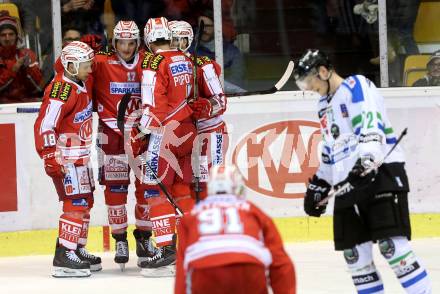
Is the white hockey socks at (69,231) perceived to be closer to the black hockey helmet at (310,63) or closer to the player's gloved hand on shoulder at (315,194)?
the player's gloved hand on shoulder at (315,194)

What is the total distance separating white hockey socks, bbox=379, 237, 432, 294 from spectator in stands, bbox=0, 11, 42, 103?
164 inches

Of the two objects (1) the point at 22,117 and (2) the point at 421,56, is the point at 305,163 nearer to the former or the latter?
(2) the point at 421,56

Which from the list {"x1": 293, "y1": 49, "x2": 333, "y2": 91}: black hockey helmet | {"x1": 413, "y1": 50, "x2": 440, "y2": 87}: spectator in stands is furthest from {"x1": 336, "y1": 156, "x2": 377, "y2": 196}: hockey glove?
{"x1": 413, "y1": 50, "x2": 440, "y2": 87}: spectator in stands

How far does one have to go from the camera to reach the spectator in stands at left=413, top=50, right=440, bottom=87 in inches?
389

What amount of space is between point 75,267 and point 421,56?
3.30 m

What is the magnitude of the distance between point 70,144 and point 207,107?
0.87m

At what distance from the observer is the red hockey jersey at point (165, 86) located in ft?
26.8

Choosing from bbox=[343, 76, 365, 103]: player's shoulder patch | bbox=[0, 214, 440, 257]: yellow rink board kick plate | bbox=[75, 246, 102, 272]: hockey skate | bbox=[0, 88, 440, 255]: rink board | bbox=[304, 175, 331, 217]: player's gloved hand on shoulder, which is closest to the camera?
bbox=[343, 76, 365, 103]: player's shoulder patch

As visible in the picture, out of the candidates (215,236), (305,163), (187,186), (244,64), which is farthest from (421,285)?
(244,64)

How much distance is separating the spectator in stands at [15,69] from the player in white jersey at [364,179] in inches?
150

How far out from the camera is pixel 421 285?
6160 mm

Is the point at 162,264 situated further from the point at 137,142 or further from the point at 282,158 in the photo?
the point at 282,158

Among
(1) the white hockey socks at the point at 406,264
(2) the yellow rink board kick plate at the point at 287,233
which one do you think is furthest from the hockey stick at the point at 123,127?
(1) the white hockey socks at the point at 406,264

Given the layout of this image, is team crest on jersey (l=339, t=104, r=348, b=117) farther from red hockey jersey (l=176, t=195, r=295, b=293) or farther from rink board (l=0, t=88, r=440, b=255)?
rink board (l=0, t=88, r=440, b=255)
